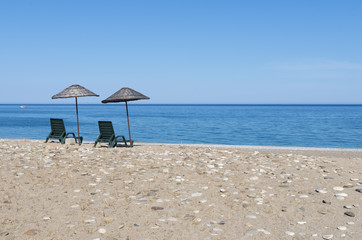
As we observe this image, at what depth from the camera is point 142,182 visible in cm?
788

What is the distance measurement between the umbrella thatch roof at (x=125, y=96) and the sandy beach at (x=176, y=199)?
474 cm

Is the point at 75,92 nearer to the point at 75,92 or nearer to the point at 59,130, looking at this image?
the point at 75,92

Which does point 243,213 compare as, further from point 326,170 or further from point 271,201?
point 326,170

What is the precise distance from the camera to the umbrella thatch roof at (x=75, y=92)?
16.3m

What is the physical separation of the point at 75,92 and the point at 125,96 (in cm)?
321

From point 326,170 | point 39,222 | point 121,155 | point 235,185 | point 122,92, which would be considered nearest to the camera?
point 39,222

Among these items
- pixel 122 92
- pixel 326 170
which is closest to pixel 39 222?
pixel 326 170

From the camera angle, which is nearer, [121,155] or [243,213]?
[243,213]

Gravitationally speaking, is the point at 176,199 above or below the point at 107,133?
below

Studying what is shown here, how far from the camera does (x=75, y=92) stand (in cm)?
1647

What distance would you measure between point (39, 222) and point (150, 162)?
476cm

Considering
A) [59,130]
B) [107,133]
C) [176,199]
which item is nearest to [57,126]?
[59,130]

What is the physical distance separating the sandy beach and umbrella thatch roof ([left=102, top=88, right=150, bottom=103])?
15.5 ft

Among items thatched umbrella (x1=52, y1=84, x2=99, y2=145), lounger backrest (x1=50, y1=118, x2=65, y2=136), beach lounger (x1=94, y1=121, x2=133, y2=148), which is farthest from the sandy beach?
thatched umbrella (x1=52, y1=84, x2=99, y2=145)
